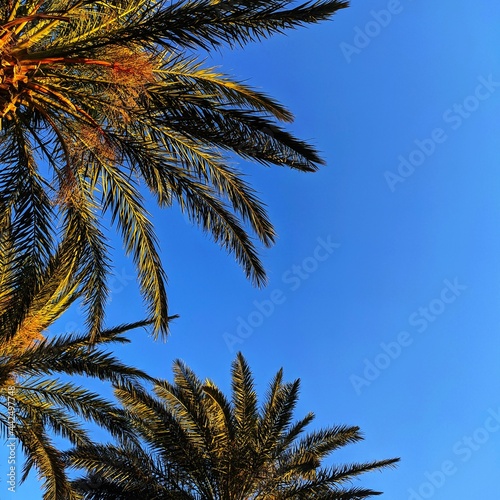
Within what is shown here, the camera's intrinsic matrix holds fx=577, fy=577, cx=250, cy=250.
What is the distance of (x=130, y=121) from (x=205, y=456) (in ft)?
Result: 23.9

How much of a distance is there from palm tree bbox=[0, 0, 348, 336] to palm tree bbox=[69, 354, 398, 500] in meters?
3.38

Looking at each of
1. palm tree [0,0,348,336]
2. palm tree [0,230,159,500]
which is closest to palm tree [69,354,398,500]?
palm tree [0,230,159,500]

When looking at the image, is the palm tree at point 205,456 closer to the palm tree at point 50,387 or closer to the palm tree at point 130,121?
the palm tree at point 50,387

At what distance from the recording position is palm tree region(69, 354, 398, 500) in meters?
11.2

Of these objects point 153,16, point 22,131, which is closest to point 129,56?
point 153,16

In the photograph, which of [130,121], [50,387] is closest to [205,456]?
[50,387]

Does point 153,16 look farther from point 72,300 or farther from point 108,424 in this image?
point 108,424

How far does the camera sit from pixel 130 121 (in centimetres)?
746

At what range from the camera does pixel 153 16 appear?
7055mm

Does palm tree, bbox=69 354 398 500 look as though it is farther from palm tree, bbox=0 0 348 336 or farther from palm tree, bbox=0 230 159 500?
palm tree, bbox=0 0 348 336

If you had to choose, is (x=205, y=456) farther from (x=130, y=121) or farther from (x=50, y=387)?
(x=130, y=121)

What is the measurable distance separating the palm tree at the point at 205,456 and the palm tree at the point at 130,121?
3382 mm

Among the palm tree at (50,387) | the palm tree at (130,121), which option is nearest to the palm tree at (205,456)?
the palm tree at (50,387)

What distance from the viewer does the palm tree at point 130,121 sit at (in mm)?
6852
